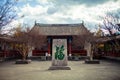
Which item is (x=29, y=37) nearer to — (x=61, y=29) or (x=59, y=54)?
(x=61, y=29)

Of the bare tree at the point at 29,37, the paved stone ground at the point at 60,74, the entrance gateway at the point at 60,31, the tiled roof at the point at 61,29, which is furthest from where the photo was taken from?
the tiled roof at the point at 61,29

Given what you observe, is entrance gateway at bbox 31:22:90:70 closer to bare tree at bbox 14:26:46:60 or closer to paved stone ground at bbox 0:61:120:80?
bare tree at bbox 14:26:46:60

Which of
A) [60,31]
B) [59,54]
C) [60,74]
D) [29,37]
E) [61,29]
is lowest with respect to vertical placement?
[60,74]

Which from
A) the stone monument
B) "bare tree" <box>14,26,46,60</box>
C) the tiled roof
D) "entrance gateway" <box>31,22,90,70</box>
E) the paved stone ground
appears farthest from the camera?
the tiled roof

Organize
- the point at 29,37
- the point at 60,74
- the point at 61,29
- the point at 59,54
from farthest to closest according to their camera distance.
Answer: the point at 61,29 < the point at 29,37 < the point at 59,54 < the point at 60,74

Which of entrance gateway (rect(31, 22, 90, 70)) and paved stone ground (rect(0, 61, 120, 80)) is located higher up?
entrance gateway (rect(31, 22, 90, 70))

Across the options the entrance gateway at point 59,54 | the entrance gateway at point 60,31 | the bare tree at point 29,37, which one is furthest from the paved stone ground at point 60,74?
the entrance gateway at point 60,31

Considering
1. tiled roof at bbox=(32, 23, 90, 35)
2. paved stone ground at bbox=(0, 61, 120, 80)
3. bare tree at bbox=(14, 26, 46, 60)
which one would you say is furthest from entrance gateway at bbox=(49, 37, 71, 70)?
tiled roof at bbox=(32, 23, 90, 35)

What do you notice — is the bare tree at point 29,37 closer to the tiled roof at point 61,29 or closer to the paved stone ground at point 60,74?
the tiled roof at point 61,29

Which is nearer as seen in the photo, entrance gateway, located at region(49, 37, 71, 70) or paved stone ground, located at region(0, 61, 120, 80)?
paved stone ground, located at region(0, 61, 120, 80)

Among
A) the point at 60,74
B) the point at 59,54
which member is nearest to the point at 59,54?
the point at 59,54

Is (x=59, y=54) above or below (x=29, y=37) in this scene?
below

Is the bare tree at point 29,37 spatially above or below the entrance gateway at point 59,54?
above

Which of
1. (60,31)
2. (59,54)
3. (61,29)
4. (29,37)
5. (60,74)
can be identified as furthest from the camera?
(61,29)
